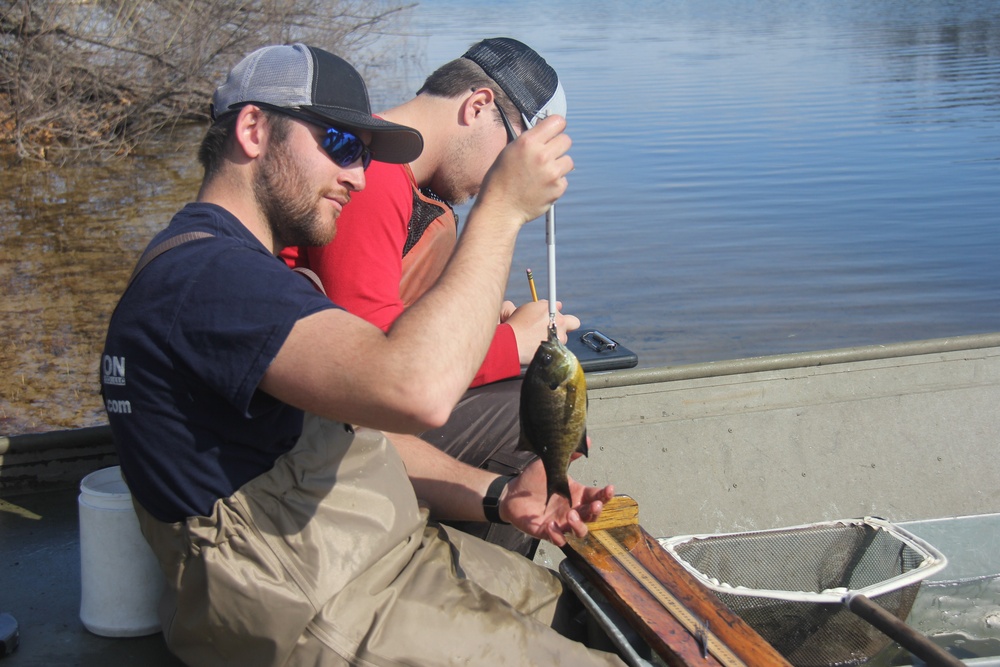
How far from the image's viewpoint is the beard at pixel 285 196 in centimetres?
253

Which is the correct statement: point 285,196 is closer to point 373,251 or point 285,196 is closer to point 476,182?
point 373,251

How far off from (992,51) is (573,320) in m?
25.0

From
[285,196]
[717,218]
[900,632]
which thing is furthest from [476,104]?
[717,218]

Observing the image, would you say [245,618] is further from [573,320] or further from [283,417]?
[573,320]

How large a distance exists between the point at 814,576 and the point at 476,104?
212cm

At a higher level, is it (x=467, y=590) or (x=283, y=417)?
(x=283, y=417)

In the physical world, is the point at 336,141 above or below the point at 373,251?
above

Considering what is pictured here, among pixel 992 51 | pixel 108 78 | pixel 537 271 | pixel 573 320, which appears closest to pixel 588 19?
pixel 992 51

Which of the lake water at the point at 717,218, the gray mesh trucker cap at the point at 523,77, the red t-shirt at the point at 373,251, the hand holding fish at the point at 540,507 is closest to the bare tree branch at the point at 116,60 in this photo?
the lake water at the point at 717,218

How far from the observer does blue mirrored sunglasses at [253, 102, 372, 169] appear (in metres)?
2.51

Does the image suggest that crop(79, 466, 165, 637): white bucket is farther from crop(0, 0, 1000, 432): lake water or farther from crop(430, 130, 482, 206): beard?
crop(0, 0, 1000, 432): lake water

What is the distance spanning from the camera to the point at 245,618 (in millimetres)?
2338

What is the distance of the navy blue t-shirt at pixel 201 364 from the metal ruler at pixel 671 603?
120 cm

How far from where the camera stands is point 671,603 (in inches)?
117
